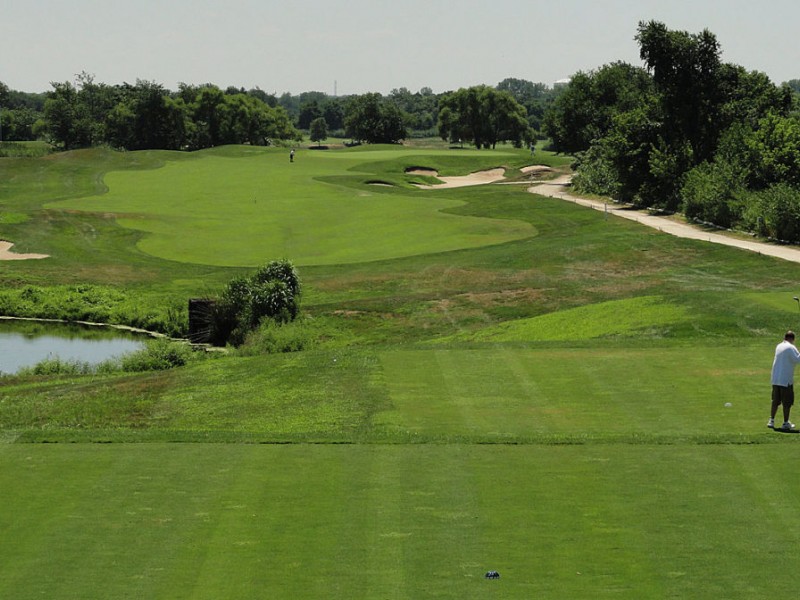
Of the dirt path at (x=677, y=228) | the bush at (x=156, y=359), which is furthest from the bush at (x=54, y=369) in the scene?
the dirt path at (x=677, y=228)

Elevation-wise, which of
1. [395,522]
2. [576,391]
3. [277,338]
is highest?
[395,522]

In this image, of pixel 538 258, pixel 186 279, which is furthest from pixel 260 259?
pixel 538 258

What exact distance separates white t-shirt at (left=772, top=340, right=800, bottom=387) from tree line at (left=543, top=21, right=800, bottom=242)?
3487 centimetres

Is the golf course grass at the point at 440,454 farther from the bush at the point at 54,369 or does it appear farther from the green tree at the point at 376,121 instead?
the green tree at the point at 376,121

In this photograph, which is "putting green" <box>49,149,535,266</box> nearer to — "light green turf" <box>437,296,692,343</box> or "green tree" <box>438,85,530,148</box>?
"light green turf" <box>437,296,692,343</box>

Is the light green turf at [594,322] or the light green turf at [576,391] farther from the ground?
the light green turf at [576,391]

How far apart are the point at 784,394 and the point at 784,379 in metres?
0.27

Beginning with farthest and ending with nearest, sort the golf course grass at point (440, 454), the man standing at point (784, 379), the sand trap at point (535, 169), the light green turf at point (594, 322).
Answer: the sand trap at point (535, 169)
the light green turf at point (594, 322)
the man standing at point (784, 379)
the golf course grass at point (440, 454)

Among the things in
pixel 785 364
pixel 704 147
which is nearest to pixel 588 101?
pixel 704 147

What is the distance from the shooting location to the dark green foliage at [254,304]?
4150cm

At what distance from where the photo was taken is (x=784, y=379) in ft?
61.9

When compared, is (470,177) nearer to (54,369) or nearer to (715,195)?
(715,195)

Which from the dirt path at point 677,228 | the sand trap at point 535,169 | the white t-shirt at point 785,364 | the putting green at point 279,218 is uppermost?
the white t-shirt at point 785,364

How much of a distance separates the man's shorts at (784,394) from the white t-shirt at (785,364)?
10 centimetres
